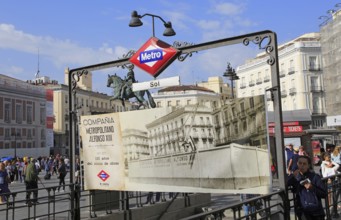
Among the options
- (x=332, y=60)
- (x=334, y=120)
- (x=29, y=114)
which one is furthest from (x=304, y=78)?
(x=29, y=114)

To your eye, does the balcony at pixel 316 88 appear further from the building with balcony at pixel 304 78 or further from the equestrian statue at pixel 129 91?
the equestrian statue at pixel 129 91

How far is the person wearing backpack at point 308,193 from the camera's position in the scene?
550 centimetres

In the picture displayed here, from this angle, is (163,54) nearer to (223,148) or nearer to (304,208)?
(223,148)

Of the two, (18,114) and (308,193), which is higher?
(18,114)

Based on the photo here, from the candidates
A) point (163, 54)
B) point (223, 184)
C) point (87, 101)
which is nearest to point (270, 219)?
point (223, 184)

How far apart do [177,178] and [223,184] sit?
2.78 ft

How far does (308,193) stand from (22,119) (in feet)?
206

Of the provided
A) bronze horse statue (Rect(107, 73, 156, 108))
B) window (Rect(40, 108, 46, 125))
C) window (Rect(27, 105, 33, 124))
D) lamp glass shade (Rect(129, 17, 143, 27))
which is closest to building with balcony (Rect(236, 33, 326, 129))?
window (Rect(40, 108, 46, 125))

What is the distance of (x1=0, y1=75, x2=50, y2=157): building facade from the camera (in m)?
59.0

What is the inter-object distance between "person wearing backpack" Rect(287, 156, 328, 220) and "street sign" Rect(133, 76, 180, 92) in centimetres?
226

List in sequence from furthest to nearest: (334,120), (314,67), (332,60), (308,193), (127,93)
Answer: (314,67), (332,60), (334,120), (127,93), (308,193)

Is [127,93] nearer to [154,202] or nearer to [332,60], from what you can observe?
[154,202]

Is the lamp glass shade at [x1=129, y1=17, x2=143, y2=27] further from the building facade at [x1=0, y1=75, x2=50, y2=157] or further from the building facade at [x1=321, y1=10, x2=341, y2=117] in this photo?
the building facade at [x1=0, y1=75, x2=50, y2=157]

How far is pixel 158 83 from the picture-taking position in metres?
6.86
